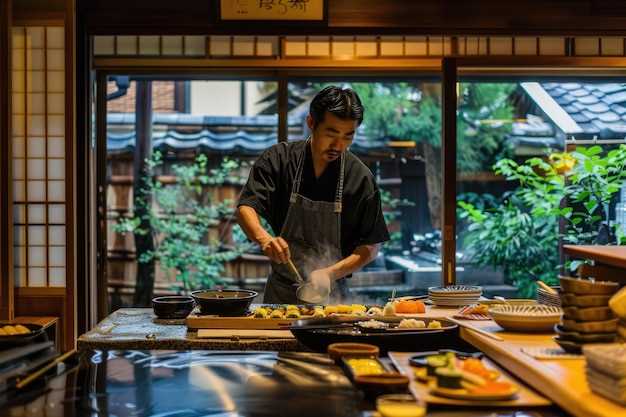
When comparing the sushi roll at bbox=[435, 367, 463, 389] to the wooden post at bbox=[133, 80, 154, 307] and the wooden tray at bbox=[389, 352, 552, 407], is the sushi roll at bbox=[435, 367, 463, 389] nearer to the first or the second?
the wooden tray at bbox=[389, 352, 552, 407]

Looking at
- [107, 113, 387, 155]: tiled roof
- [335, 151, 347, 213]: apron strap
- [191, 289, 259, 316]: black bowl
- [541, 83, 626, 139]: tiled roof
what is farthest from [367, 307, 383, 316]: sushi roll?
[107, 113, 387, 155]: tiled roof

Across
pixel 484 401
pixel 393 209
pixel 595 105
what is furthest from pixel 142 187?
pixel 484 401

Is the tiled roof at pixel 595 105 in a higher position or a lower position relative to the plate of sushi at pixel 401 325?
higher

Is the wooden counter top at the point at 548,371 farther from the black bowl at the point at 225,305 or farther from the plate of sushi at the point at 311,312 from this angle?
the black bowl at the point at 225,305

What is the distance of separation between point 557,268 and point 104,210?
416 cm

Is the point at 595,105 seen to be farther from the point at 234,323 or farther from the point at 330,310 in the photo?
the point at 234,323

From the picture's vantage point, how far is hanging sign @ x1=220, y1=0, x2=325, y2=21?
5223 millimetres

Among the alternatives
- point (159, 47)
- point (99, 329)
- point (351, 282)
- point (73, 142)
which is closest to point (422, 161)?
point (351, 282)

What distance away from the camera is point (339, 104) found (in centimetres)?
375

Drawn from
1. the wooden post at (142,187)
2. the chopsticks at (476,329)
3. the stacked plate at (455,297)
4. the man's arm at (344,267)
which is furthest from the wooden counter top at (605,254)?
the wooden post at (142,187)

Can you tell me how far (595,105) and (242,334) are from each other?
453cm

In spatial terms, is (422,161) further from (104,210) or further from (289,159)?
(289,159)

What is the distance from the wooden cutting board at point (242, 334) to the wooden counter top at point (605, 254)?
113cm

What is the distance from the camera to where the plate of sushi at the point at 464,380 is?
208 cm
